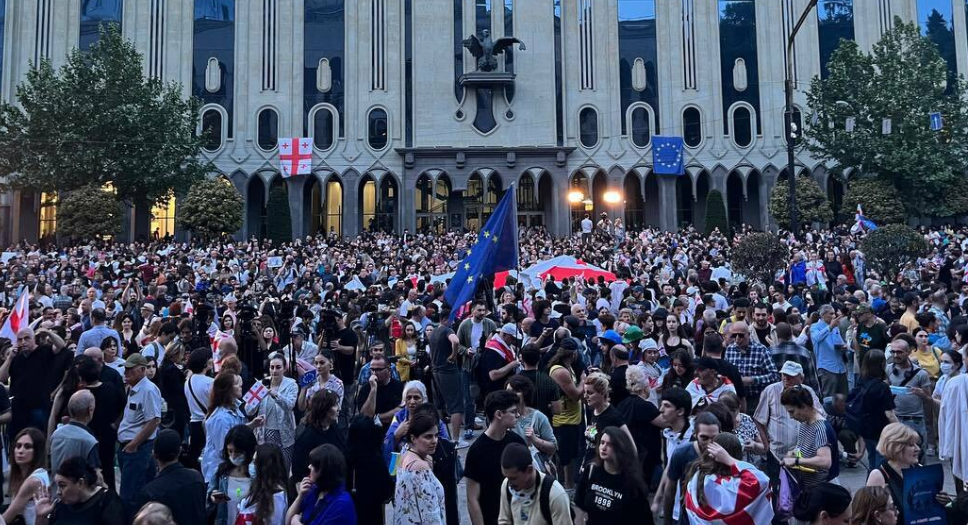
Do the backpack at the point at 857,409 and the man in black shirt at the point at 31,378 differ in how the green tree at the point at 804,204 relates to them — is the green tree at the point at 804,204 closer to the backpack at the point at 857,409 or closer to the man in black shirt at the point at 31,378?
the backpack at the point at 857,409

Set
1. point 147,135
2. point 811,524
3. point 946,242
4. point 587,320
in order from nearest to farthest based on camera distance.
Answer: point 811,524 < point 587,320 < point 946,242 < point 147,135

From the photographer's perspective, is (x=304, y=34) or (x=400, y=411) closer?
(x=400, y=411)

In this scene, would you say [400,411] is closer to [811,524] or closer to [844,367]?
[811,524]

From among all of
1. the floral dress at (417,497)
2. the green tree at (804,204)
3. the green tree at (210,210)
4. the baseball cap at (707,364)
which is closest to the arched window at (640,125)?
the green tree at (804,204)

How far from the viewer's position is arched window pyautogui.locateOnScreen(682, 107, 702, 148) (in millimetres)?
43344

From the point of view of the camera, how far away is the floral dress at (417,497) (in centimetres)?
518

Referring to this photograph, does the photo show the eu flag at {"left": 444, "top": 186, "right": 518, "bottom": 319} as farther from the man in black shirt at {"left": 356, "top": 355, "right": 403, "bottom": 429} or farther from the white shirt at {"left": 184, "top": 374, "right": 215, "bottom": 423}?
the white shirt at {"left": 184, "top": 374, "right": 215, "bottom": 423}

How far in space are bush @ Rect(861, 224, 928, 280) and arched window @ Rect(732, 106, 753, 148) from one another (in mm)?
24397

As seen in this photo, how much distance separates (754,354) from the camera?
8609mm

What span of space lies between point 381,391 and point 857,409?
4.81 m

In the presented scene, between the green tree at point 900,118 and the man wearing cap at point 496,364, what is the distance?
31.5 meters

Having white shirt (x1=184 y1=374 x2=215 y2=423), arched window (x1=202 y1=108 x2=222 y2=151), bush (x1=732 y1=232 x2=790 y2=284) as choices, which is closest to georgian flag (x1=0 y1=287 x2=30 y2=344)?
white shirt (x1=184 y1=374 x2=215 y2=423)

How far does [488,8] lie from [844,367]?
3640 centimetres

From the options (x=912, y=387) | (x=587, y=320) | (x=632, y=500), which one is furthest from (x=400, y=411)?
(x=587, y=320)
